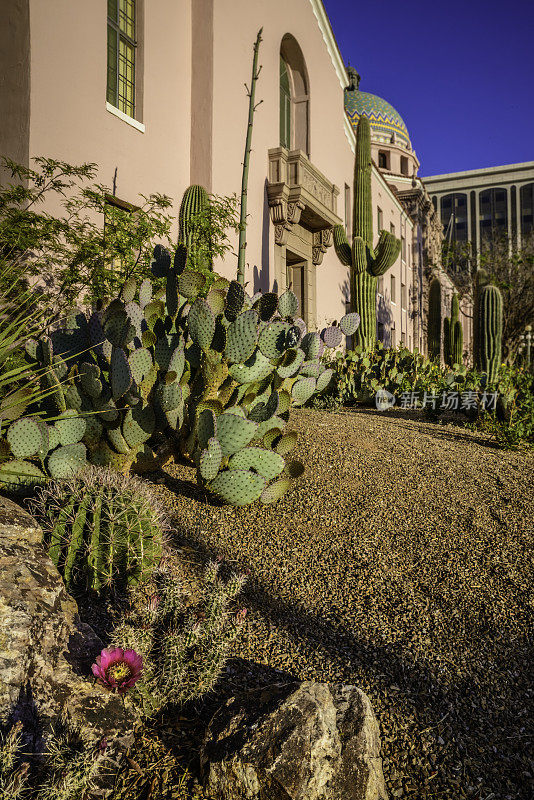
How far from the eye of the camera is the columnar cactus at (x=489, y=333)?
38.3 feet

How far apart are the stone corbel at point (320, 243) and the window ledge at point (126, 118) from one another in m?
6.43

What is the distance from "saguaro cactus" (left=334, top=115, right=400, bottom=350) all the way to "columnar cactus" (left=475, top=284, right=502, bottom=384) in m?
2.30

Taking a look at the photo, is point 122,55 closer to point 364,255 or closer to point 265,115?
point 265,115

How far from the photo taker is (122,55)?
8273mm

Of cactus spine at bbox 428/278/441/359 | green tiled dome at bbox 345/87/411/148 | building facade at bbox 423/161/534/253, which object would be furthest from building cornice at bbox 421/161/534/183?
cactus spine at bbox 428/278/441/359

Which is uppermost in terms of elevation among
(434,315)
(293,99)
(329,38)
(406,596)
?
(329,38)

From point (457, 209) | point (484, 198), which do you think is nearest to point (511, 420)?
point (457, 209)

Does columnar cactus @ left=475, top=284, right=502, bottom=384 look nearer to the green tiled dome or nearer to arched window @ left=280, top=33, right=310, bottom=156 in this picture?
arched window @ left=280, top=33, right=310, bottom=156

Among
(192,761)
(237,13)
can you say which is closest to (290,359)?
(192,761)

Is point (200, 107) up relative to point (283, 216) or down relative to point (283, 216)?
up

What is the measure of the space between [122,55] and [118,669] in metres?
9.22

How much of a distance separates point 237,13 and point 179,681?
1162cm

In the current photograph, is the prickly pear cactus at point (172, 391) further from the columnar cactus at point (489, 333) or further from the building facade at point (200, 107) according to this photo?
the columnar cactus at point (489, 333)

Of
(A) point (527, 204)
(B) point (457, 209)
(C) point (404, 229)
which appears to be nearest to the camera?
(C) point (404, 229)
